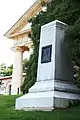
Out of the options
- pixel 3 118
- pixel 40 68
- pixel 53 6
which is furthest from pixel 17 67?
pixel 3 118

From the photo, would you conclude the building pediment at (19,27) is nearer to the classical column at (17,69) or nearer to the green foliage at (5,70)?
the classical column at (17,69)

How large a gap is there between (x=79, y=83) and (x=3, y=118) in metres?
5.36

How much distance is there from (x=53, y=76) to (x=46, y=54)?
2.72 ft

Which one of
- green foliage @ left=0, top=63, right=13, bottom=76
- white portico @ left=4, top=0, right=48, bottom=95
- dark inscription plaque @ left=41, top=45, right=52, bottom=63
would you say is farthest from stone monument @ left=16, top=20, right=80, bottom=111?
green foliage @ left=0, top=63, right=13, bottom=76

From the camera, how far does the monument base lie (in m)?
9.46

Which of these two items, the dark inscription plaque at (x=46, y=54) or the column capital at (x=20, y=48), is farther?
the column capital at (x=20, y=48)

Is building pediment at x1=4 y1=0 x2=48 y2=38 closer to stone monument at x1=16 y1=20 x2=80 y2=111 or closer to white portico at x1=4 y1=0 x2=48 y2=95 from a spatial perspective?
white portico at x1=4 y1=0 x2=48 y2=95

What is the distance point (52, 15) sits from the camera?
13797 mm

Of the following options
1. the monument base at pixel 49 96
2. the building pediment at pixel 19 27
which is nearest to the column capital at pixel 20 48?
the building pediment at pixel 19 27

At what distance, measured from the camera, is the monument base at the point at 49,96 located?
9.46m

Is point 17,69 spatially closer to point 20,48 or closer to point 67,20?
point 20,48

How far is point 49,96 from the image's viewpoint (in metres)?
9.48

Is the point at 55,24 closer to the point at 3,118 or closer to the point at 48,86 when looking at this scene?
the point at 48,86

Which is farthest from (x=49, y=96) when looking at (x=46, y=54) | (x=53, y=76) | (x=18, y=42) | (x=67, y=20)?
(x=18, y=42)
